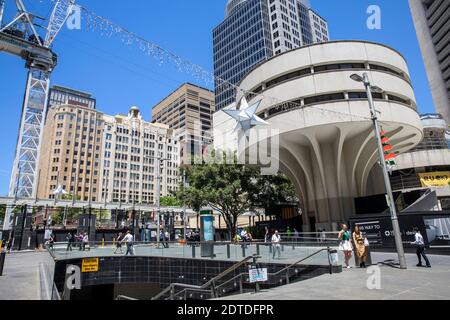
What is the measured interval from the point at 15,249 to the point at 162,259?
21.4 m

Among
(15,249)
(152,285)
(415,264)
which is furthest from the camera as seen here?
(15,249)

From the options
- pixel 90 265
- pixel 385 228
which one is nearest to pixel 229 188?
pixel 90 265

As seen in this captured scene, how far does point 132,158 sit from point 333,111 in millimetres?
96958

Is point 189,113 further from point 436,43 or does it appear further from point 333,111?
point 333,111

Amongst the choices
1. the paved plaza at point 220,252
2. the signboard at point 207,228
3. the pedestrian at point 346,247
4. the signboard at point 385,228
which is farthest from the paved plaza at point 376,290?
the signboard at point 207,228

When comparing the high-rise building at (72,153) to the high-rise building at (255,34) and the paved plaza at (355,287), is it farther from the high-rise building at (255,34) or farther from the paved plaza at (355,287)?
the paved plaza at (355,287)

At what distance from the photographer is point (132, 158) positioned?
113 metres

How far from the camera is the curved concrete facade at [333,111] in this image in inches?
1112

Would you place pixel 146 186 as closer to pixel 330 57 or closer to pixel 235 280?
pixel 330 57

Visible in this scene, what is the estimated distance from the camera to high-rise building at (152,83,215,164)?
12825cm

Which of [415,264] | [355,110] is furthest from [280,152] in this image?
[415,264]

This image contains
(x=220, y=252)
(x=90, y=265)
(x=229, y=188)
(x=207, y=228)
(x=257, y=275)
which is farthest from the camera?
(x=229, y=188)

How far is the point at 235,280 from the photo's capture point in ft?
40.7

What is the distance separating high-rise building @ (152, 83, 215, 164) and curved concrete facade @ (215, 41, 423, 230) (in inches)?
3580
